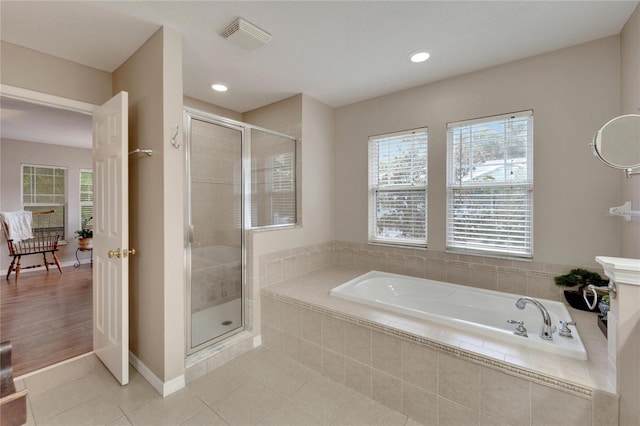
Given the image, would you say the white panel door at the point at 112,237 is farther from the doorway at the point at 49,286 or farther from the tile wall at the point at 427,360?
the tile wall at the point at 427,360

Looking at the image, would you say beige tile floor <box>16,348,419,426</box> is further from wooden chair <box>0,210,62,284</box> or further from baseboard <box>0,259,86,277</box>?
baseboard <box>0,259,86,277</box>

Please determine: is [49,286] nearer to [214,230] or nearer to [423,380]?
[214,230]

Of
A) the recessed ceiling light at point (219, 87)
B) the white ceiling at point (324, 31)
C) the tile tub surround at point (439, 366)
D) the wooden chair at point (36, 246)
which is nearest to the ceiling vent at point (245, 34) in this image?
the white ceiling at point (324, 31)

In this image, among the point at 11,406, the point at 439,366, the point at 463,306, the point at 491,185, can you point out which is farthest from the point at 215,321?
the point at 491,185

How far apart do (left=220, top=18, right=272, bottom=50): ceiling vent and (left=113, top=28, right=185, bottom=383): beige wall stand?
362 mm

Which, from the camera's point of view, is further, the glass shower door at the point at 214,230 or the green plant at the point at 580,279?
the glass shower door at the point at 214,230

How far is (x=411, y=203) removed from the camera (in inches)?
116

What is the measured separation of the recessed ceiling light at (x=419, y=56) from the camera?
217 centimetres

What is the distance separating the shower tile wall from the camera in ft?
7.11

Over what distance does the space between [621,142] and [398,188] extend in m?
1.71

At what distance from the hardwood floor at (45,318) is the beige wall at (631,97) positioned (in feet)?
14.0

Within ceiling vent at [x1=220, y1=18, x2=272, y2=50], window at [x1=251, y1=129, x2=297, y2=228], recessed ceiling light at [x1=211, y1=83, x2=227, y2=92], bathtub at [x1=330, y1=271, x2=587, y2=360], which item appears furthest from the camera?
recessed ceiling light at [x1=211, y1=83, x2=227, y2=92]

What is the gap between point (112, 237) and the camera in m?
2.02

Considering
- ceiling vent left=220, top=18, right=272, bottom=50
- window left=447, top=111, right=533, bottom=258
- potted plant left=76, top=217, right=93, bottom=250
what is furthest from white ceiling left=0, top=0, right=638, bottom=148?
potted plant left=76, top=217, right=93, bottom=250
